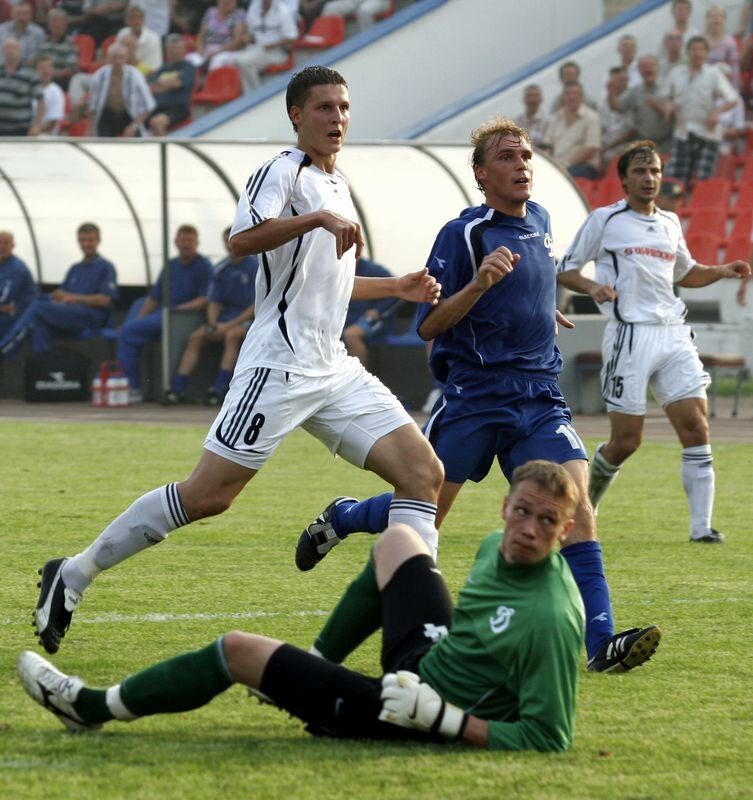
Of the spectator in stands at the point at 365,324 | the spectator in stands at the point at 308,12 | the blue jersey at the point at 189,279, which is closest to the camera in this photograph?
the spectator in stands at the point at 365,324

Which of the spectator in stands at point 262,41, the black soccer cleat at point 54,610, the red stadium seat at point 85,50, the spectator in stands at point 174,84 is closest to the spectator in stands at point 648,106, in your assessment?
the spectator in stands at point 262,41

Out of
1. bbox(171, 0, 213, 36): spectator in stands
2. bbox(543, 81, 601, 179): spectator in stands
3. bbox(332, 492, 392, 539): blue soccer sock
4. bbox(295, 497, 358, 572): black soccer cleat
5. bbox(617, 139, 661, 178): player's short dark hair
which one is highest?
bbox(171, 0, 213, 36): spectator in stands

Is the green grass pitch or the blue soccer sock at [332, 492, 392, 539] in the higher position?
the blue soccer sock at [332, 492, 392, 539]

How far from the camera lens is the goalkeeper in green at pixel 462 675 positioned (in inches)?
200

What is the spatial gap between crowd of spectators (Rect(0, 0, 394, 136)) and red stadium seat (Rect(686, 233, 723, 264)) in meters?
9.01

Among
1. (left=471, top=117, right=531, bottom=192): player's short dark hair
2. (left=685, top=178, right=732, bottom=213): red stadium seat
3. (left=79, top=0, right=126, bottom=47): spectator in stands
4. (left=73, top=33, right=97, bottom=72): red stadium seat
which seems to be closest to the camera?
(left=471, top=117, right=531, bottom=192): player's short dark hair

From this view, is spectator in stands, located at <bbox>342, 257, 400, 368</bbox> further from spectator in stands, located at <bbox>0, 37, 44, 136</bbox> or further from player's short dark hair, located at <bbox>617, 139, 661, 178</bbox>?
spectator in stands, located at <bbox>0, 37, 44, 136</bbox>

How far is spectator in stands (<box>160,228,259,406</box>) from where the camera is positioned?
2061cm

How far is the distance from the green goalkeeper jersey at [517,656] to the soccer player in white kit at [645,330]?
16.7 ft

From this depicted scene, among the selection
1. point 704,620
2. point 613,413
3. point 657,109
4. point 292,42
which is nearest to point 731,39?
point 657,109

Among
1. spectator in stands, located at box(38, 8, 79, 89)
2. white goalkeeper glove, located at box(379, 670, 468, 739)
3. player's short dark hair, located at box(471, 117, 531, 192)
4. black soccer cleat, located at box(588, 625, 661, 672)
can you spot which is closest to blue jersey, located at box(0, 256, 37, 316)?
spectator in stands, located at box(38, 8, 79, 89)

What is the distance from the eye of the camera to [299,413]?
269 inches

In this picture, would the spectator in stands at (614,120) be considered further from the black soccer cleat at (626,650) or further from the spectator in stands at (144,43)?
the black soccer cleat at (626,650)

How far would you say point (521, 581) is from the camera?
17.2 ft
